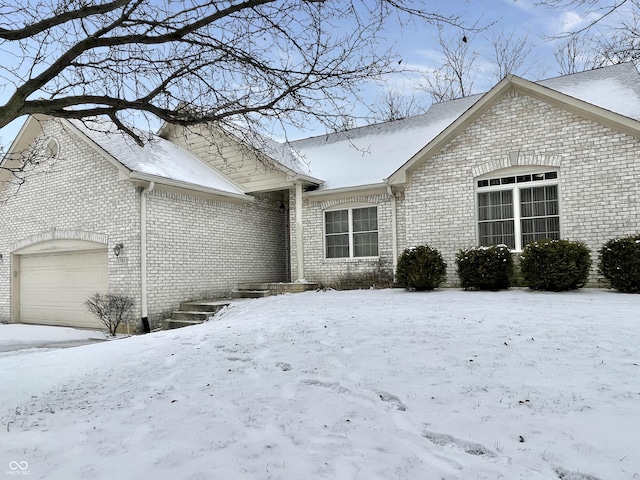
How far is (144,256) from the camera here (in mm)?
10953

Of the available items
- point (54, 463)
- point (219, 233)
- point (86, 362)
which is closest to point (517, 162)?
point (219, 233)

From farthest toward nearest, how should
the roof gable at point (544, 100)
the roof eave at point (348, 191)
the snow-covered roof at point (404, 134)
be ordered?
the roof eave at point (348, 191) < the snow-covered roof at point (404, 134) < the roof gable at point (544, 100)

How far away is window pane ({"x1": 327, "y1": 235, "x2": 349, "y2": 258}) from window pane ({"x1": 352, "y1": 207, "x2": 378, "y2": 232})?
48 centimetres

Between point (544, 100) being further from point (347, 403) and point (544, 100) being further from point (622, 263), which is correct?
point (347, 403)

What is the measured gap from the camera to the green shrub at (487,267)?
398 inches

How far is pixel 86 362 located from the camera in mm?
5902

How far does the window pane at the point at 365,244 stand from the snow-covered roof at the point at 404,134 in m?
1.52

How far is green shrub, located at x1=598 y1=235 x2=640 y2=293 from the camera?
8.69m

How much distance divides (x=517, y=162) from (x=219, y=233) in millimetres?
8215

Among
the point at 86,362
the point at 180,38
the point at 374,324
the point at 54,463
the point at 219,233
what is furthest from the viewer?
the point at 219,233

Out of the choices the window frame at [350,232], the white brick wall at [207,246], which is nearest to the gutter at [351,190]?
the window frame at [350,232]

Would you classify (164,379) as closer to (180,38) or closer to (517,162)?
(180,38)

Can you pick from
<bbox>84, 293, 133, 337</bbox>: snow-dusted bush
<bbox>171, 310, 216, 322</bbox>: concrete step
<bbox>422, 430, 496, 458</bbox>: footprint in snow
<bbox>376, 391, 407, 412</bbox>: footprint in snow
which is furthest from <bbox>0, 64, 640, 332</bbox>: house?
<bbox>422, 430, 496, 458</bbox>: footprint in snow

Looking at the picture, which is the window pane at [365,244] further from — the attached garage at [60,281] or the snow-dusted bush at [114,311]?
the attached garage at [60,281]
